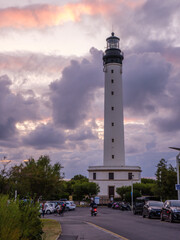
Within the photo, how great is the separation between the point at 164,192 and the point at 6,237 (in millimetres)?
35613

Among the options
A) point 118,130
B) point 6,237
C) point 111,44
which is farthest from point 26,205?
point 111,44

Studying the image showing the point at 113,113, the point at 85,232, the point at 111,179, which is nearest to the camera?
the point at 85,232

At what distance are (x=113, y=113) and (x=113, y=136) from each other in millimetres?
4880

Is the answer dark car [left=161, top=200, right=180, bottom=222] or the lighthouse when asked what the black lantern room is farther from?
dark car [left=161, top=200, right=180, bottom=222]

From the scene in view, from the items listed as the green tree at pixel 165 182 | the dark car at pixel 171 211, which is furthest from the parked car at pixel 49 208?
the dark car at pixel 171 211

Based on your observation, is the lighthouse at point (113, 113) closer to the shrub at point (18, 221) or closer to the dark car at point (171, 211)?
the dark car at point (171, 211)

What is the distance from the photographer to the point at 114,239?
1309 centimetres

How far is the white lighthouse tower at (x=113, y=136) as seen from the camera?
68875 millimetres

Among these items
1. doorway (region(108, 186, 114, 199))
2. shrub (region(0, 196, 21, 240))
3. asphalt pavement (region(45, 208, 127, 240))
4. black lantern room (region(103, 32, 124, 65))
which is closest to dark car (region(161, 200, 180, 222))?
asphalt pavement (region(45, 208, 127, 240))

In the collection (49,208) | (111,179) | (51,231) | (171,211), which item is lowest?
(49,208)

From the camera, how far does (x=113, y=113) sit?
69188 mm

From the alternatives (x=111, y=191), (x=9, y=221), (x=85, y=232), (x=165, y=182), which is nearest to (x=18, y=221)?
(x=9, y=221)

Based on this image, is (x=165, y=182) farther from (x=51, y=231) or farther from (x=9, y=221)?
(x=9, y=221)

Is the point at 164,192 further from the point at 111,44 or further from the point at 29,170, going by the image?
the point at 111,44
